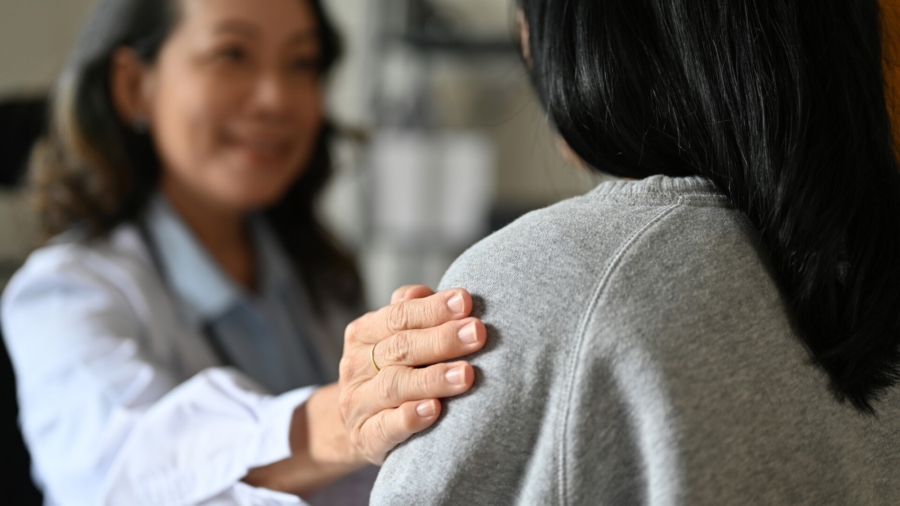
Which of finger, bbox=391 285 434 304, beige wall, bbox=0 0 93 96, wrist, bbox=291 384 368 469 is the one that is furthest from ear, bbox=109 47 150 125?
finger, bbox=391 285 434 304

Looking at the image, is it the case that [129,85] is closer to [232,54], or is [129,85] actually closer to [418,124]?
[232,54]

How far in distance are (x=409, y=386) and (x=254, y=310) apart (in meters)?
0.86

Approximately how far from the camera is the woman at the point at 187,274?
2.84 ft

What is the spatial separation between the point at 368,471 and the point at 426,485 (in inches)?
18.8

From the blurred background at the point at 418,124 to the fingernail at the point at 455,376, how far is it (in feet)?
5.21

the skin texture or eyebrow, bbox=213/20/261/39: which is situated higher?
eyebrow, bbox=213/20/261/39

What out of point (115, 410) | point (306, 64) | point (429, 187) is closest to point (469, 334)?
point (115, 410)

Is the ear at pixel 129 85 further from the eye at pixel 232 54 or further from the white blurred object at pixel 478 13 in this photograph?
the white blurred object at pixel 478 13

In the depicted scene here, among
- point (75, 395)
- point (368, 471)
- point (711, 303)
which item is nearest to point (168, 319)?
point (75, 395)

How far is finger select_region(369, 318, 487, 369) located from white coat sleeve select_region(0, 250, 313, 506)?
252 mm

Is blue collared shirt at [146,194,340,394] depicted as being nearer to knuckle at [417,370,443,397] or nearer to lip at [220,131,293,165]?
lip at [220,131,293,165]

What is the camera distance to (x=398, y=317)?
2.01 feet

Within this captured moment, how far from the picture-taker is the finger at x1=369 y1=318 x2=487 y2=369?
0.51 meters

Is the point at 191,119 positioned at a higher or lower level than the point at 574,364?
higher
